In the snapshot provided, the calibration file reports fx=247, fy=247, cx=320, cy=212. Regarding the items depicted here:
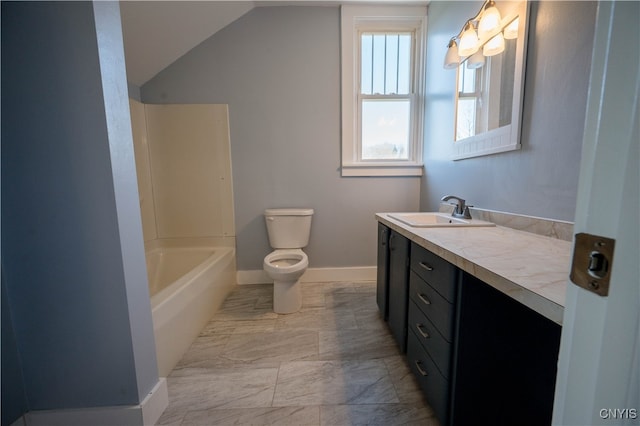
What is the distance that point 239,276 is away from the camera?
250 centimetres

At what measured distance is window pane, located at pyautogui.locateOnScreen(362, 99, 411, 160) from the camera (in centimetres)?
242

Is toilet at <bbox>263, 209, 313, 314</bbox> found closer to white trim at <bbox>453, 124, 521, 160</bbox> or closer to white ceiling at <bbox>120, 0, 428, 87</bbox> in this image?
white trim at <bbox>453, 124, 521, 160</bbox>

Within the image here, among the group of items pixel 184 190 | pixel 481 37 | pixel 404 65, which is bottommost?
pixel 184 190

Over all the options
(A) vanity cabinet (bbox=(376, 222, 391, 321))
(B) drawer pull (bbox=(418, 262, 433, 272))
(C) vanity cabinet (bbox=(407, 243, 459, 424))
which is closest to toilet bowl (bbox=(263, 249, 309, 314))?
(A) vanity cabinet (bbox=(376, 222, 391, 321))

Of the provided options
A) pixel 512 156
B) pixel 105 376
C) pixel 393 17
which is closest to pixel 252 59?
pixel 393 17

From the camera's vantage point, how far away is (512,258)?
795mm

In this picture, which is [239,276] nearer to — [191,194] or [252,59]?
[191,194]

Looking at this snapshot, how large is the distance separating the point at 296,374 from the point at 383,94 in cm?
240

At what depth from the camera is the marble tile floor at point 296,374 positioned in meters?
1.11

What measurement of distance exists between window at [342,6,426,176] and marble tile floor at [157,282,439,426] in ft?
4.63

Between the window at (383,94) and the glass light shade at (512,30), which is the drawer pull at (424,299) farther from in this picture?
the window at (383,94)

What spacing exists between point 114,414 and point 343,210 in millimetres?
2005

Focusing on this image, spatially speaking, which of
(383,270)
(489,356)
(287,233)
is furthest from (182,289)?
(489,356)

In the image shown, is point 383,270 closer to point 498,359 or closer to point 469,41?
point 498,359
